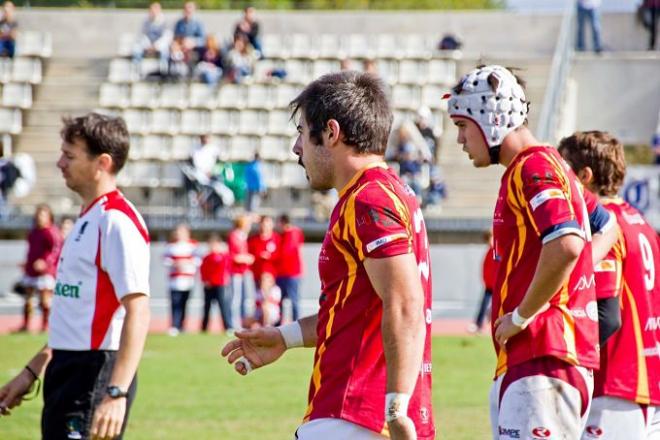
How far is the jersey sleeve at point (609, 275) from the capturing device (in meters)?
6.27

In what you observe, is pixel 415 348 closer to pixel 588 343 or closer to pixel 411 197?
pixel 411 197

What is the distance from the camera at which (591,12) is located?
103 feet

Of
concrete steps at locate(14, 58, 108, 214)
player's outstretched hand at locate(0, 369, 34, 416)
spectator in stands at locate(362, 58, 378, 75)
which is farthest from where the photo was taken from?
concrete steps at locate(14, 58, 108, 214)

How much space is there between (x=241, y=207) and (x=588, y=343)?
22.8m

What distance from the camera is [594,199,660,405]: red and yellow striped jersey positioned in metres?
6.33

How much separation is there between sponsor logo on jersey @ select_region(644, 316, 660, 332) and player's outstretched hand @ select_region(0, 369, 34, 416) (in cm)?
304

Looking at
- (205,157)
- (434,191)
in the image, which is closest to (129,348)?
(434,191)

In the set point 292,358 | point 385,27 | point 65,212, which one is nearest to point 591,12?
point 385,27

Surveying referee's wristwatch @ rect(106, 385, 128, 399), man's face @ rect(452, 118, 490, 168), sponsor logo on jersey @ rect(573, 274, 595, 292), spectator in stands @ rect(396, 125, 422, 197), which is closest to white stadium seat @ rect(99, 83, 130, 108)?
spectator in stands @ rect(396, 125, 422, 197)

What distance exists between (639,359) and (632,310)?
0.82 ft

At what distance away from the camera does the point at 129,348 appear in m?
5.77

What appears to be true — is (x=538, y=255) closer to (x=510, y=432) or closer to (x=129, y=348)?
(x=510, y=432)

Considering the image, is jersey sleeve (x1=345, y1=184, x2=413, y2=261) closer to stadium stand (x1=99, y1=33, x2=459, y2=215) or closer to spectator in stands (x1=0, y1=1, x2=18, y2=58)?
stadium stand (x1=99, y1=33, x2=459, y2=215)

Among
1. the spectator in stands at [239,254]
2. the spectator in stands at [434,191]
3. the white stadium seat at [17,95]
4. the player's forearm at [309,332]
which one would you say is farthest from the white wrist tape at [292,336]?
the white stadium seat at [17,95]
